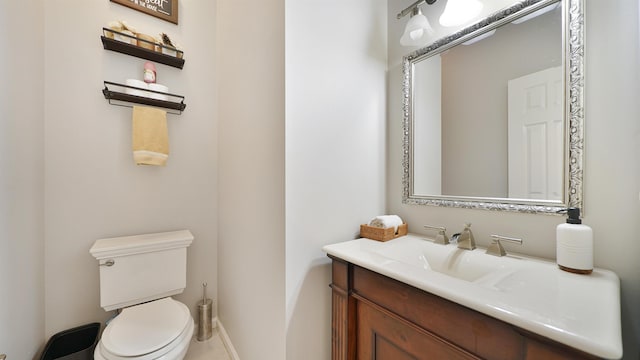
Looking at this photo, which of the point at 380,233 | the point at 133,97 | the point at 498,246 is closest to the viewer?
the point at 498,246

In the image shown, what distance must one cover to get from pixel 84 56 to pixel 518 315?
7.52 feet

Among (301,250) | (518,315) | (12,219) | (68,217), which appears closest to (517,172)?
(518,315)

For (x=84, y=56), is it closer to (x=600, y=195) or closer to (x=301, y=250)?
(x=301, y=250)

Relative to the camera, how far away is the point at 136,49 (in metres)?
1.49

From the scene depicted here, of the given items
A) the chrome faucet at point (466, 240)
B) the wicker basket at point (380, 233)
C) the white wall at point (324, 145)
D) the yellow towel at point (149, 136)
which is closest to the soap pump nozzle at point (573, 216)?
the chrome faucet at point (466, 240)

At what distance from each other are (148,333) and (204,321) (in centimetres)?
60

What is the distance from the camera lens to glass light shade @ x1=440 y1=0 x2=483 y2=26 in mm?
1021

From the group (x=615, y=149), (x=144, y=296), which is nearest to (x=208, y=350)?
(x=144, y=296)

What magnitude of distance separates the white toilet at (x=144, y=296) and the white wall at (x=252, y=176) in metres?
0.31

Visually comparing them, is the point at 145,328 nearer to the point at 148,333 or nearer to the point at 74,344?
the point at 148,333

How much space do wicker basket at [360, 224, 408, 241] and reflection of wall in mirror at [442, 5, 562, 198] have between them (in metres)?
0.29

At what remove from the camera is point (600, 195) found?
2.42 ft

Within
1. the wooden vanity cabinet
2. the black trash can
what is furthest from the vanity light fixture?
the black trash can

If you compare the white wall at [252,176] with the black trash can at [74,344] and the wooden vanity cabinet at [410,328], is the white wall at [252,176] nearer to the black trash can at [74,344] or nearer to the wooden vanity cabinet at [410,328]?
the wooden vanity cabinet at [410,328]
